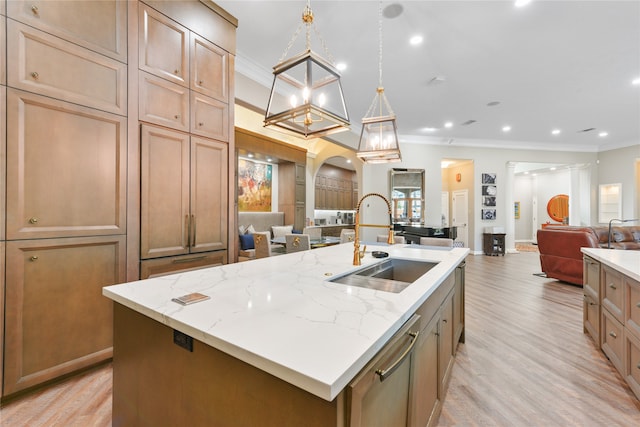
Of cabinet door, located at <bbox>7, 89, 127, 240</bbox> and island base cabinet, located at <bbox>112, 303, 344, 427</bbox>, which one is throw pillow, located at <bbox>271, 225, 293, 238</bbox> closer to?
cabinet door, located at <bbox>7, 89, 127, 240</bbox>

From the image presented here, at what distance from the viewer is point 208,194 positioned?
269 cm

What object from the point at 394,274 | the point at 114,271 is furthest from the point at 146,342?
the point at 394,274

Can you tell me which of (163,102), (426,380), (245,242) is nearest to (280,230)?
(245,242)

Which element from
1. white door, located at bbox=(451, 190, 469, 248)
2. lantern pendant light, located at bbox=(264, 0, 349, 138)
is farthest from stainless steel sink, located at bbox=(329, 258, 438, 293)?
white door, located at bbox=(451, 190, 469, 248)

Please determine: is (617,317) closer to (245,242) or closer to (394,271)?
(394,271)

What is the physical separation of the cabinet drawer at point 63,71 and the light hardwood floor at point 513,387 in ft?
6.42

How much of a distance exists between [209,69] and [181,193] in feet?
4.03

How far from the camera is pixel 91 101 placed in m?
1.97

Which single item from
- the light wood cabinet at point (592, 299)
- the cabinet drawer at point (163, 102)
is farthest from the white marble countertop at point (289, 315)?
the light wood cabinet at point (592, 299)

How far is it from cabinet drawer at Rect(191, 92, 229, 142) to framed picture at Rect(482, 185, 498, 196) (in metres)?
7.86

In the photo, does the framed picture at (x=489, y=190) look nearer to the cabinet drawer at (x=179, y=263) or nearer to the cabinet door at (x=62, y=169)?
the cabinet drawer at (x=179, y=263)

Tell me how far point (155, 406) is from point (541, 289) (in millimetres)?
5366

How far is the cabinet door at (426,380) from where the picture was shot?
3.81 feet

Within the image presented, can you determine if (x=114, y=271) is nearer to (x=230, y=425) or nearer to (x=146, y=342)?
(x=146, y=342)
